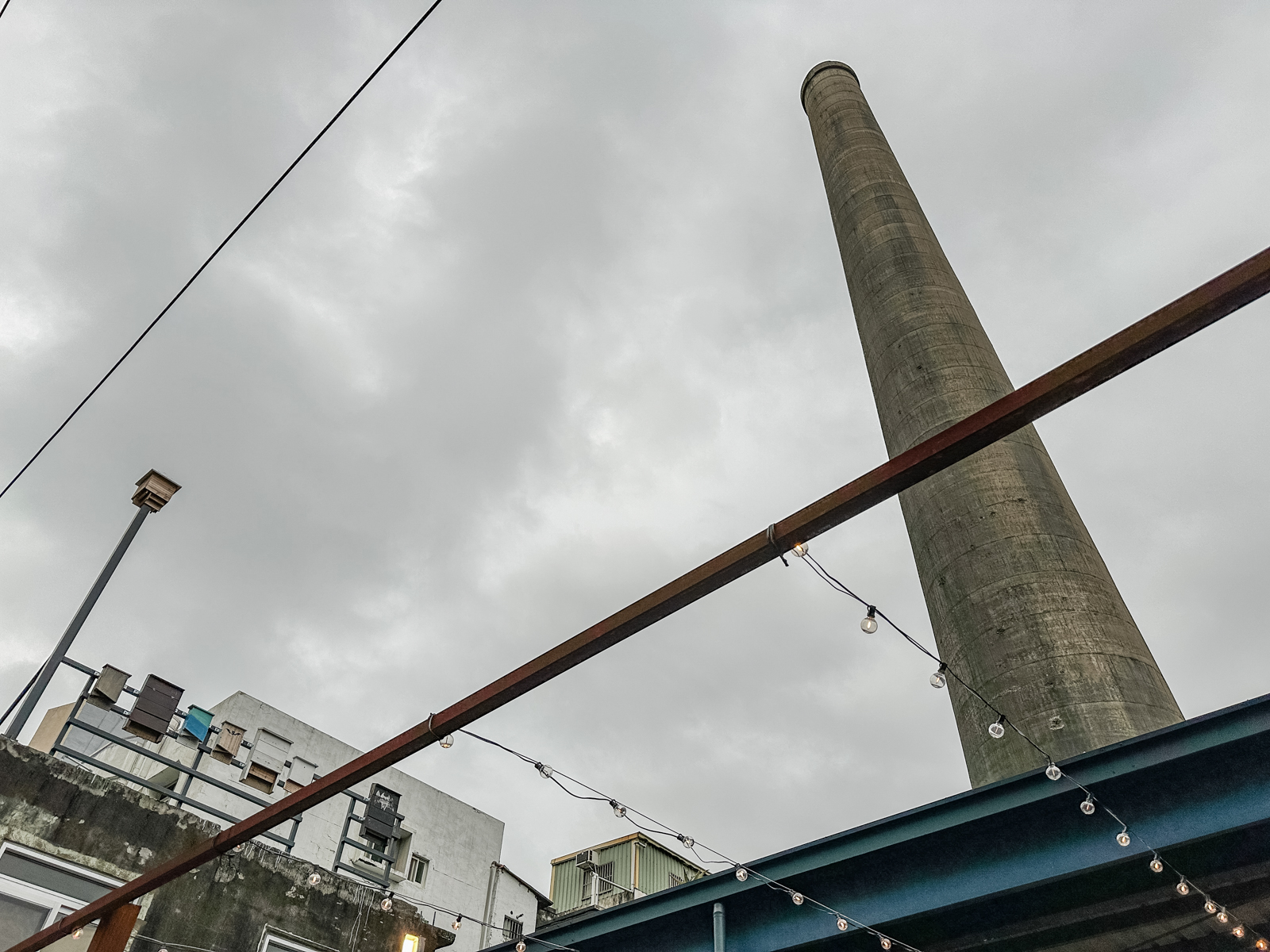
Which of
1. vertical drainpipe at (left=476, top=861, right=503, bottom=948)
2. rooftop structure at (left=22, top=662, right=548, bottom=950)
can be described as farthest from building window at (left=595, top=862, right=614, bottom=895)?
vertical drainpipe at (left=476, top=861, right=503, bottom=948)

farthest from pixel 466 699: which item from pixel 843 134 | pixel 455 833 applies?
pixel 455 833

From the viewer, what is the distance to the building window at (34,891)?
32.3ft

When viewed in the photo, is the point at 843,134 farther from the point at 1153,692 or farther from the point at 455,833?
the point at 455,833

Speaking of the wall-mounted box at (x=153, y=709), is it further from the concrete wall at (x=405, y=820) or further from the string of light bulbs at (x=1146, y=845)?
the concrete wall at (x=405, y=820)

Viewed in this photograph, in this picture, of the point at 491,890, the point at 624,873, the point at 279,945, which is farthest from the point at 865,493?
the point at 491,890

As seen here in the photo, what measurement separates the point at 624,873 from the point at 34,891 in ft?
87.1

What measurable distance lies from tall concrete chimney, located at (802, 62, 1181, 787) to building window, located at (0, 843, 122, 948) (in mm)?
10822

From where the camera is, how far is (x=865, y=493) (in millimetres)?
5066

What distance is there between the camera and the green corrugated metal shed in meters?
33.8

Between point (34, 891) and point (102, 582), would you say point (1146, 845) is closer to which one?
point (34, 891)

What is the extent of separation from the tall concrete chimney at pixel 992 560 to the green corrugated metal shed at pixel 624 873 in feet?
72.9

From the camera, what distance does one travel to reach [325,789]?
23.8 ft

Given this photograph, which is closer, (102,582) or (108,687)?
(108,687)

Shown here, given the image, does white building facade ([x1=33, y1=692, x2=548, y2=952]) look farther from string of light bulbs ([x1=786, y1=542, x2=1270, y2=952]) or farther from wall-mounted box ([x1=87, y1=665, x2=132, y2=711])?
string of light bulbs ([x1=786, y1=542, x2=1270, y2=952])
